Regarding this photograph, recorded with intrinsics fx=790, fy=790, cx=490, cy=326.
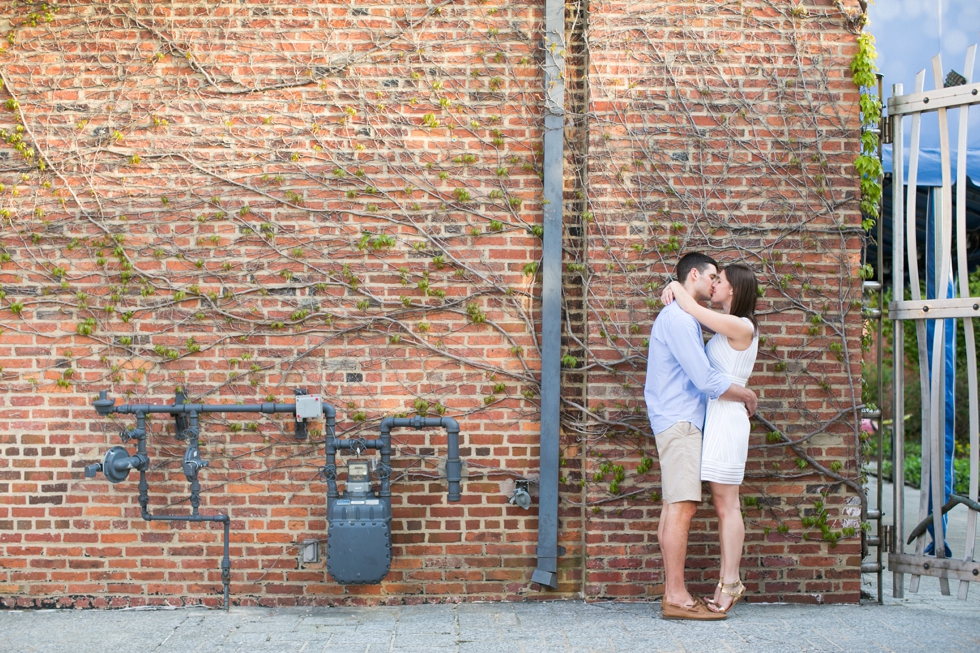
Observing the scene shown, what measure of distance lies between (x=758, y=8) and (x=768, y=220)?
1196 mm

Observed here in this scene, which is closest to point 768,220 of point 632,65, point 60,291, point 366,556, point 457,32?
point 632,65

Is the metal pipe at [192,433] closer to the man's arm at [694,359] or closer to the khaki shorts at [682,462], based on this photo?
the khaki shorts at [682,462]

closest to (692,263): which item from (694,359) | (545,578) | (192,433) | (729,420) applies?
(694,359)

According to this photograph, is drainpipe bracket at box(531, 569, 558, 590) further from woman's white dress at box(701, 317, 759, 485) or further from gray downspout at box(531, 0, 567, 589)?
woman's white dress at box(701, 317, 759, 485)

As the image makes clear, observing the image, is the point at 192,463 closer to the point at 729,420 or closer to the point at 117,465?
the point at 117,465

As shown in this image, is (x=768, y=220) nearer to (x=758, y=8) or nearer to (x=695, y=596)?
(x=758, y=8)

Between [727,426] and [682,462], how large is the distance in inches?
11.4

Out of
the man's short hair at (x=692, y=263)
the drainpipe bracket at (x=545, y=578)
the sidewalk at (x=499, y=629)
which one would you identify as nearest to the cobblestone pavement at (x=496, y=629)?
the sidewalk at (x=499, y=629)

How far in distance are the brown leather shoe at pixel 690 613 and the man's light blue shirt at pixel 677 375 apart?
2.89 feet

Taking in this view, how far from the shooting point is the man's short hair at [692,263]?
162 inches

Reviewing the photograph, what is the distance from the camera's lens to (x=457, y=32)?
4453 mm

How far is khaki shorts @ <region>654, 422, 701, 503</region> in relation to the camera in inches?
156

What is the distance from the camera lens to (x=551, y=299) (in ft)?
14.3

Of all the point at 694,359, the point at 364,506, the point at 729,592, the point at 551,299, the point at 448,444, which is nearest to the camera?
the point at 694,359
